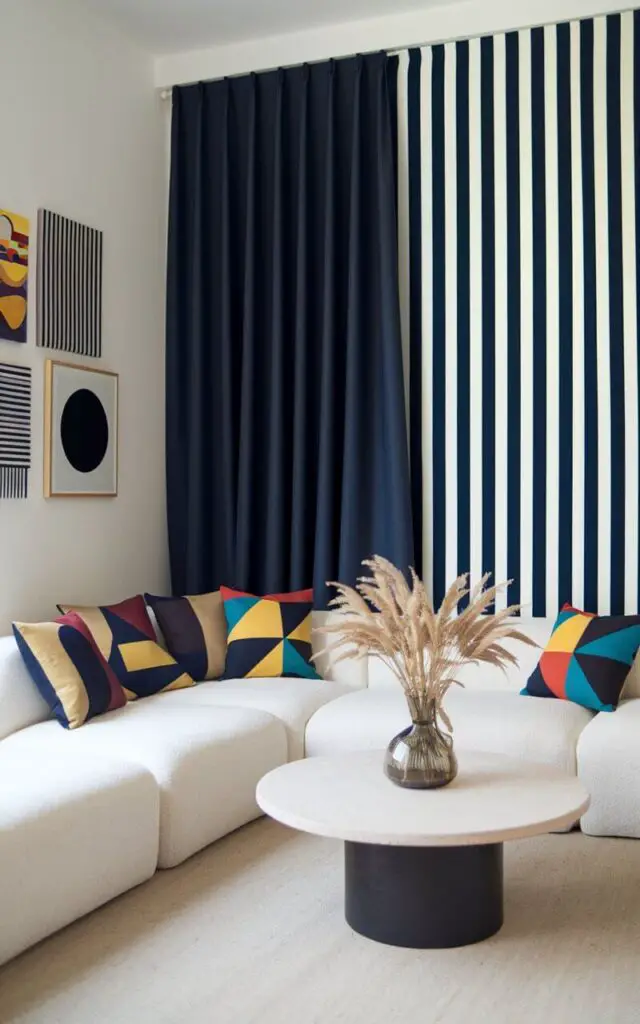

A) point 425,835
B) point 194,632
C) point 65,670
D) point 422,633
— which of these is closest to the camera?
point 425,835

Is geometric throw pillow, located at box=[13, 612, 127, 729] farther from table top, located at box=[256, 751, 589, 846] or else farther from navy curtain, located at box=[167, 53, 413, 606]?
navy curtain, located at box=[167, 53, 413, 606]

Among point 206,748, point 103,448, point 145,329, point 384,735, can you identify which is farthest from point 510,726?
point 145,329

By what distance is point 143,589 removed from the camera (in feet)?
15.6

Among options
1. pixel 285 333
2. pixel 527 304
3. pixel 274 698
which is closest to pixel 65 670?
pixel 274 698

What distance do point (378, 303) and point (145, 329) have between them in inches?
41.8

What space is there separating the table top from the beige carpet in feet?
1.05

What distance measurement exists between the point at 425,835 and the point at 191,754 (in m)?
1.05

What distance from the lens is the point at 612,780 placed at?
130 inches

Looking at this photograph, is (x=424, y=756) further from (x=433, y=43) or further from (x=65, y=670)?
(x=433, y=43)

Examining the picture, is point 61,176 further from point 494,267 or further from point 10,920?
point 10,920

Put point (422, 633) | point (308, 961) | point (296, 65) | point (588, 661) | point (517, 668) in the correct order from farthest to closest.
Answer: point (296, 65)
point (517, 668)
point (588, 661)
point (422, 633)
point (308, 961)

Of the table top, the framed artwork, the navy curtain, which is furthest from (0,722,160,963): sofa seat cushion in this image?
the navy curtain

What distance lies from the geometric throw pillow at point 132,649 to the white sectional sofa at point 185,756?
10cm

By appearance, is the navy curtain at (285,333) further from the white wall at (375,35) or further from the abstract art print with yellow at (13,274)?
the abstract art print with yellow at (13,274)
